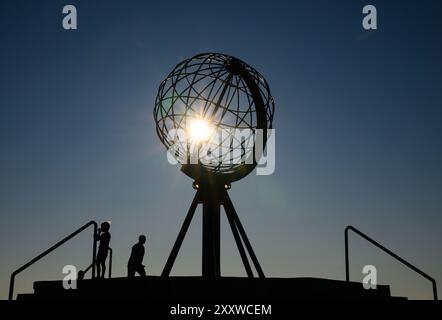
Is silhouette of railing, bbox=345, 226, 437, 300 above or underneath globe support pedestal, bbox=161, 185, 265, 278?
underneath

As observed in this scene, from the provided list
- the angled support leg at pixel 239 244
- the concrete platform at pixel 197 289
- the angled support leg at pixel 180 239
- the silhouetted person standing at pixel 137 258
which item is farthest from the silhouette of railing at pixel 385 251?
the angled support leg at pixel 180 239

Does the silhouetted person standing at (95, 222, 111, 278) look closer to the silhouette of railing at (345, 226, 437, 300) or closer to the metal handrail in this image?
the metal handrail

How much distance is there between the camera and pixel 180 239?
15.5 meters

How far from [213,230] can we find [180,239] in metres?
1.02

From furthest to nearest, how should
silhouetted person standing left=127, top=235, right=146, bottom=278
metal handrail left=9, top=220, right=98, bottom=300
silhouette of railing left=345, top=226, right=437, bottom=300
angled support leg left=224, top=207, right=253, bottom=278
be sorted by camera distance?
angled support leg left=224, top=207, right=253, bottom=278 → silhouetted person standing left=127, top=235, right=146, bottom=278 → silhouette of railing left=345, top=226, right=437, bottom=300 → metal handrail left=9, top=220, right=98, bottom=300

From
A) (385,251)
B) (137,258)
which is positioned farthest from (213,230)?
(385,251)

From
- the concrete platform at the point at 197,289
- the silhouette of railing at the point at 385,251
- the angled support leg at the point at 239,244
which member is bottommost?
the concrete platform at the point at 197,289

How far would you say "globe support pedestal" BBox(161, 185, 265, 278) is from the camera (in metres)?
15.2

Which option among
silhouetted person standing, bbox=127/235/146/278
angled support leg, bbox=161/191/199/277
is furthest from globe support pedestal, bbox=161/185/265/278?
silhouetted person standing, bbox=127/235/146/278

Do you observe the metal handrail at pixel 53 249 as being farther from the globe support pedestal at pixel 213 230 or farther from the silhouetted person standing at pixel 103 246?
the globe support pedestal at pixel 213 230

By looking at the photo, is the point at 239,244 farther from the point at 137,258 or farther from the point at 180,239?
the point at 137,258

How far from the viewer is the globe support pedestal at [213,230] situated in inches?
599

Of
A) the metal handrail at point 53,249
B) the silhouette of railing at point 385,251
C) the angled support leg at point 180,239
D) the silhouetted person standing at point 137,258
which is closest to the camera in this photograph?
the metal handrail at point 53,249
